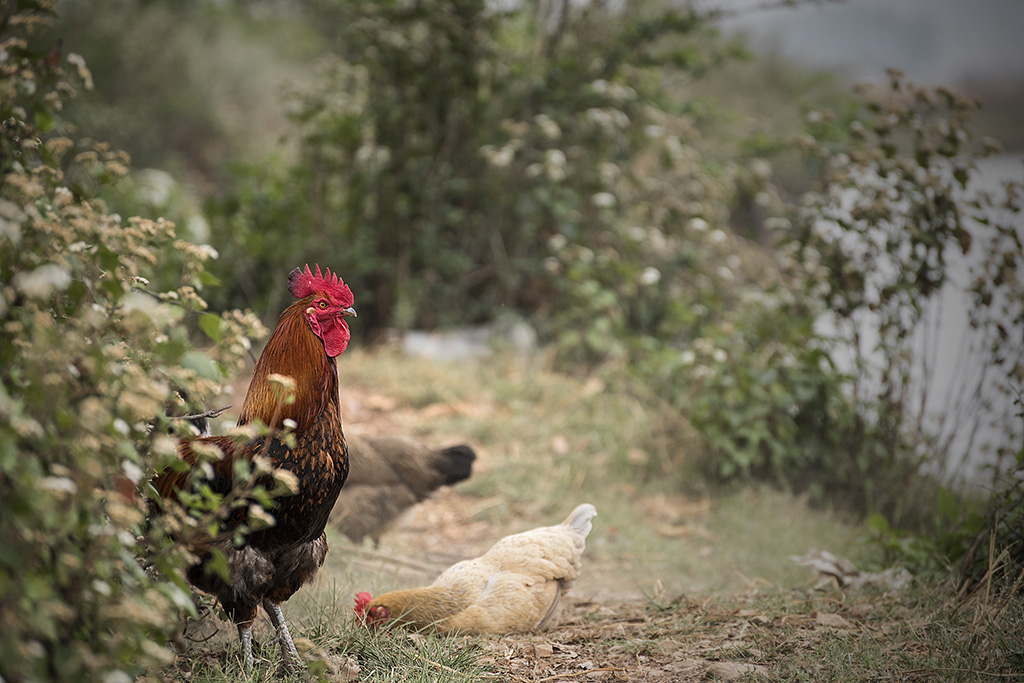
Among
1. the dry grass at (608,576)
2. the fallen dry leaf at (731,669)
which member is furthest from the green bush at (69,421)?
Answer: the fallen dry leaf at (731,669)

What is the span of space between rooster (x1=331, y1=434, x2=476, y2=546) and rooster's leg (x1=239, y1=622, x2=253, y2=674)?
49.5 inches

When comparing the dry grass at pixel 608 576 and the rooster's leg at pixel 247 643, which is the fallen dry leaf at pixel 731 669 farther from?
the rooster's leg at pixel 247 643

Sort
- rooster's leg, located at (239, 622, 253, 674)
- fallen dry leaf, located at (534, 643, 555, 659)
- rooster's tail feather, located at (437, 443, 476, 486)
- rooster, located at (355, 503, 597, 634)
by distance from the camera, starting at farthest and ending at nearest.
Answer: rooster's tail feather, located at (437, 443, 476, 486) → rooster, located at (355, 503, 597, 634) → fallen dry leaf, located at (534, 643, 555, 659) → rooster's leg, located at (239, 622, 253, 674)

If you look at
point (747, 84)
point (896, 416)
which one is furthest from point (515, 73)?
point (747, 84)

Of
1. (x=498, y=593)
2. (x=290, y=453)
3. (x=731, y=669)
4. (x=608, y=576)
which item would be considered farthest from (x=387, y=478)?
(x=731, y=669)

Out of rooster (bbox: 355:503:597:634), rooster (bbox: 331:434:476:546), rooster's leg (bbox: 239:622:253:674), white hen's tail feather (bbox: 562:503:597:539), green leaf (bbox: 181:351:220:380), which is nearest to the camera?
green leaf (bbox: 181:351:220:380)

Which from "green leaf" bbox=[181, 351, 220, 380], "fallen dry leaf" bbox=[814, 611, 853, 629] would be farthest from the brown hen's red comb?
"fallen dry leaf" bbox=[814, 611, 853, 629]

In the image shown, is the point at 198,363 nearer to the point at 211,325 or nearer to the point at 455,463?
the point at 211,325

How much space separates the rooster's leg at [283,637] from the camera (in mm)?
2516

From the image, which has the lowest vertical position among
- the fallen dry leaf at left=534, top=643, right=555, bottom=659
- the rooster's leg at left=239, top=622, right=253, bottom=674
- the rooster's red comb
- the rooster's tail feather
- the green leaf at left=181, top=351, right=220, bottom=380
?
the rooster's red comb

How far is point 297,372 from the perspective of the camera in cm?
250

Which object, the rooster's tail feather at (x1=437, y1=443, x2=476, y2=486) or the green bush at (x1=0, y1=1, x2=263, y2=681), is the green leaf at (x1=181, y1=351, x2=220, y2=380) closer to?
the green bush at (x1=0, y1=1, x2=263, y2=681)

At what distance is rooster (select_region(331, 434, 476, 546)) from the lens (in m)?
3.88

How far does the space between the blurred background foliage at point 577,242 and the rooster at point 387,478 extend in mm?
959
